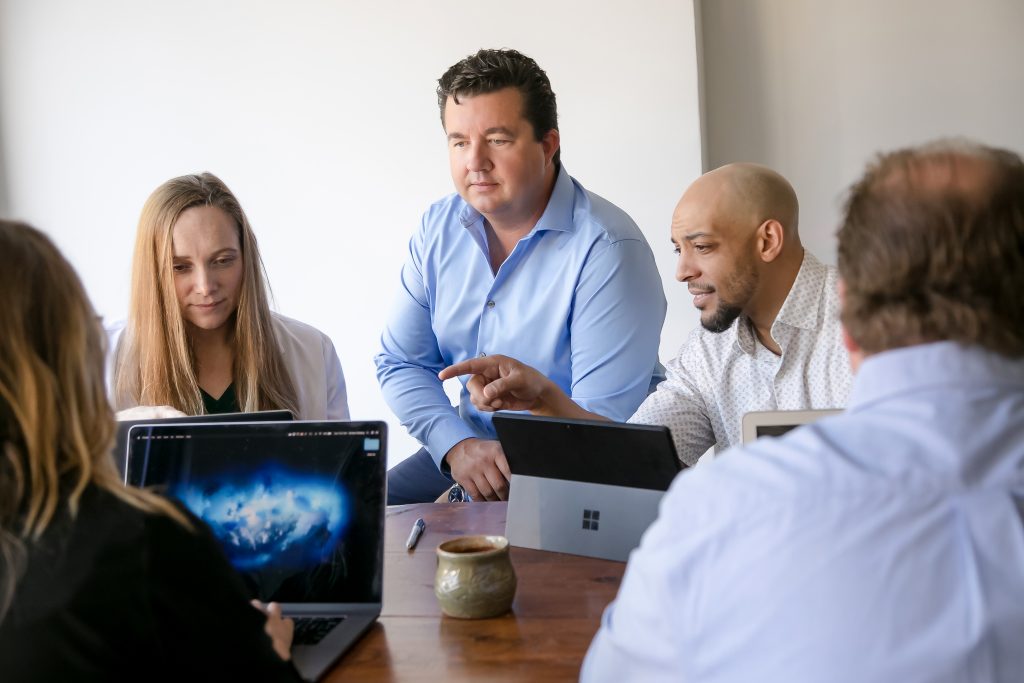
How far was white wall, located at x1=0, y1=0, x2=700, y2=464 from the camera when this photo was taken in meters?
3.53

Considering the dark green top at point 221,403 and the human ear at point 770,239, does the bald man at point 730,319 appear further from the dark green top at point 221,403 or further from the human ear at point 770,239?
the dark green top at point 221,403

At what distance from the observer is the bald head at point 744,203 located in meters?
2.07

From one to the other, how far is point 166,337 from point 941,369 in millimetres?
1821

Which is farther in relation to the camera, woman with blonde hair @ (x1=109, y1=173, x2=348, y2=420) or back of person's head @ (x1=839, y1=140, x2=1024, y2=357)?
woman with blonde hair @ (x1=109, y1=173, x2=348, y2=420)

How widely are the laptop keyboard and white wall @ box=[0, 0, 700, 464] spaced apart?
2.43 meters

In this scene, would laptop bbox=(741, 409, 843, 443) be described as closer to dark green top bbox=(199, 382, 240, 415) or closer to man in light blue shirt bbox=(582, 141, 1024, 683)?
man in light blue shirt bbox=(582, 141, 1024, 683)

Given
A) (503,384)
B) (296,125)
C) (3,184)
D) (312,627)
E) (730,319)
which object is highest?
(296,125)

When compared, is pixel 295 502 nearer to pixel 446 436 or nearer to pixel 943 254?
pixel 943 254

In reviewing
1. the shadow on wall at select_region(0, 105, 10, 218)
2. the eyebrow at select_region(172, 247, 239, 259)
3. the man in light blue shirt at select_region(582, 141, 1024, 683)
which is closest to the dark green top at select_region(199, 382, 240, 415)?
the eyebrow at select_region(172, 247, 239, 259)

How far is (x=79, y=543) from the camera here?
35.6 inches

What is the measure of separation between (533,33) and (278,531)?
8.48ft

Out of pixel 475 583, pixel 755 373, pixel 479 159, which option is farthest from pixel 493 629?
pixel 479 159

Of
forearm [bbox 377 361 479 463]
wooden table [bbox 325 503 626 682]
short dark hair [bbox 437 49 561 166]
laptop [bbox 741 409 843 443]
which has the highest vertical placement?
short dark hair [bbox 437 49 561 166]

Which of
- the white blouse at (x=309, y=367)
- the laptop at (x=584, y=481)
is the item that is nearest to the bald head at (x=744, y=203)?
the laptop at (x=584, y=481)
